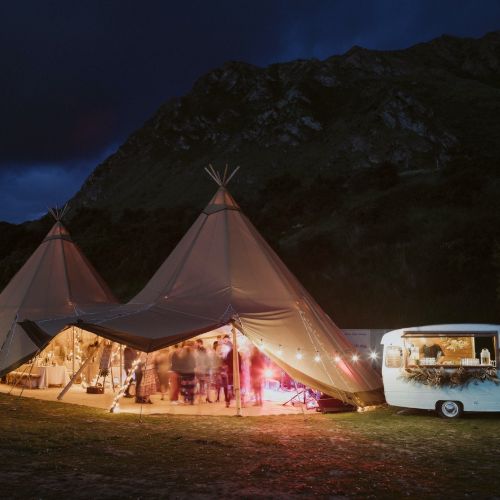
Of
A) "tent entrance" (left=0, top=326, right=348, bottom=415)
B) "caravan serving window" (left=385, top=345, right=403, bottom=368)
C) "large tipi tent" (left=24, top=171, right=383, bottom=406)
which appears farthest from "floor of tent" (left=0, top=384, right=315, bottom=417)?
"caravan serving window" (left=385, top=345, right=403, bottom=368)

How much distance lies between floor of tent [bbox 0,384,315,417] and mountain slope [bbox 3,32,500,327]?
12952mm

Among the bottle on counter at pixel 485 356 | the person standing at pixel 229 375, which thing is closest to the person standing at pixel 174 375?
the person standing at pixel 229 375

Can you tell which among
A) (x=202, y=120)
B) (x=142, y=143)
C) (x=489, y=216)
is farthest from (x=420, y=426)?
(x=142, y=143)

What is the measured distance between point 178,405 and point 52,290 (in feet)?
21.9

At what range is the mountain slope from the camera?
94.7 feet

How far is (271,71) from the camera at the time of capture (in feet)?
338

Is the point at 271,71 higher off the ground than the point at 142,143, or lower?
higher

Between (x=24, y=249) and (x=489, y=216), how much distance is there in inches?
1480

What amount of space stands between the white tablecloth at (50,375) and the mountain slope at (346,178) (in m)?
14.4

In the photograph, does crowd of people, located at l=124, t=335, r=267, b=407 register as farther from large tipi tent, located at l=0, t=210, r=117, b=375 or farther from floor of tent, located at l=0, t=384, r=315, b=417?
large tipi tent, located at l=0, t=210, r=117, b=375

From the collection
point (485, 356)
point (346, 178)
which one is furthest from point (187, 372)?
point (346, 178)

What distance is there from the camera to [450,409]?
10555mm

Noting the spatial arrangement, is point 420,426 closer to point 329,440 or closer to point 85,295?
point 329,440

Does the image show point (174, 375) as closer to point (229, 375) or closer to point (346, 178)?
point (229, 375)
